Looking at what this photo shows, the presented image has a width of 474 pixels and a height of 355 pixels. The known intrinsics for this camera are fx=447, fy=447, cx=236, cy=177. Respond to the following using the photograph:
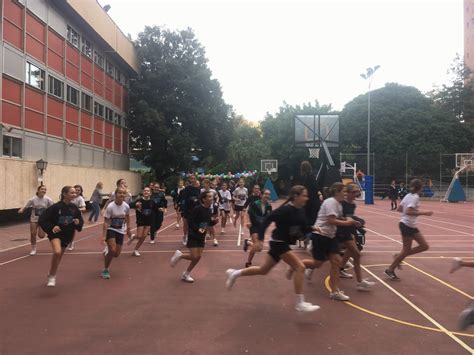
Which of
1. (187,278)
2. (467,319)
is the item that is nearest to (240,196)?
(187,278)

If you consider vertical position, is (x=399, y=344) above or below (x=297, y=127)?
below

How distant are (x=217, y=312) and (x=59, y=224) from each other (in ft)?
10.9

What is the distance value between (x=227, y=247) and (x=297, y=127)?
10985 mm

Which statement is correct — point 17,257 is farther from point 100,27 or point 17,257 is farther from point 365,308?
point 100,27

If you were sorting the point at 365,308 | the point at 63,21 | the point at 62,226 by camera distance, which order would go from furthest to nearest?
the point at 63,21 < the point at 62,226 < the point at 365,308

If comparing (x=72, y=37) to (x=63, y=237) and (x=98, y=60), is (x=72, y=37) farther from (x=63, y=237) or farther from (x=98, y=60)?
(x=63, y=237)

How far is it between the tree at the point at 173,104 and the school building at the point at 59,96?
2.01 metres

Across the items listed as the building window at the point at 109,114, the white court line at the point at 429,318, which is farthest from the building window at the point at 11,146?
the white court line at the point at 429,318

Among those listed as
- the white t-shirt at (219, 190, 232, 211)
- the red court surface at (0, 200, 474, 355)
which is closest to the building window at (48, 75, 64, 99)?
the white t-shirt at (219, 190, 232, 211)

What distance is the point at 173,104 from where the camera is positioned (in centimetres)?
3756

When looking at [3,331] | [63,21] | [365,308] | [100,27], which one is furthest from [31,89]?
[365,308]

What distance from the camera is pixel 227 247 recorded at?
1187cm

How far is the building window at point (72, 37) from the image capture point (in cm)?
2570

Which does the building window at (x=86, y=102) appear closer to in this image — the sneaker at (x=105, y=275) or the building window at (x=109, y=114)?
the building window at (x=109, y=114)
